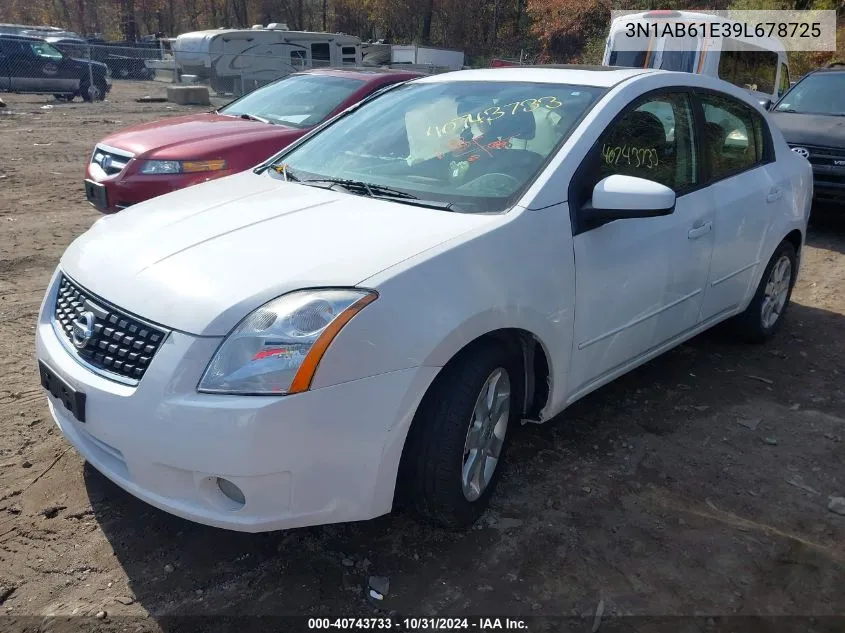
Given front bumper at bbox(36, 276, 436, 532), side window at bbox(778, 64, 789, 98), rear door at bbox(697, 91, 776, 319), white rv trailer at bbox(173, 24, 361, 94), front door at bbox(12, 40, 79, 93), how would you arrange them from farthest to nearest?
white rv trailer at bbox(173, 24, 361, 94), front door at bbox(12, 40, 79, 93), side window at bbox(778, 64, 789, 98), rear door at bbox(697, 91, 776, 319), front bumper at bbox(36, 276, 436, 532)

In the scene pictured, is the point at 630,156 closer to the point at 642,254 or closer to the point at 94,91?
the point at 642,254

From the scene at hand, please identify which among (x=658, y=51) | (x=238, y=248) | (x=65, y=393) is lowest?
(x=65, y=393)

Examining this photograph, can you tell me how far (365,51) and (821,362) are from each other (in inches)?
1031

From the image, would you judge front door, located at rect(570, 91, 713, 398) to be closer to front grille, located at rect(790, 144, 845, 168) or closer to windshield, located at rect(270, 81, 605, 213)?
windshield, located at rect(270, 81, 605, 213)

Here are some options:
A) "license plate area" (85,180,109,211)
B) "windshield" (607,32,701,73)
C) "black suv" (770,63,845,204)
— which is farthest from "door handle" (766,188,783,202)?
"windshield" (607,32,701,73)

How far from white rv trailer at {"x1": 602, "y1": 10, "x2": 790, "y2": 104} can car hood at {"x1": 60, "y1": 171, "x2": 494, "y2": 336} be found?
417 inches

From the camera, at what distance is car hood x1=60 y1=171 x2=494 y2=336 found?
235 cm

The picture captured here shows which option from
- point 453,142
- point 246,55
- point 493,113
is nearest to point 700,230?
point 493,113

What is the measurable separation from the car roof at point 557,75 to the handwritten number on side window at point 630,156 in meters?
0.33

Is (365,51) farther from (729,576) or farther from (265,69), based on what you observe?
(729,576)

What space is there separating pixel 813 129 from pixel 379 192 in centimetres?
705

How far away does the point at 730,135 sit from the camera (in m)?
4.25

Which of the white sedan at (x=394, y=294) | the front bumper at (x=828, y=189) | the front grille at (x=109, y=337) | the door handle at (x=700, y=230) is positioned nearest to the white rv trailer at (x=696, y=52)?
the front bumper at (x=828, y=189)

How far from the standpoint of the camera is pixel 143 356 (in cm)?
235
